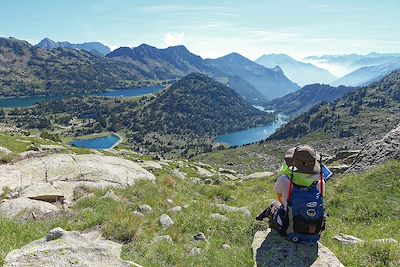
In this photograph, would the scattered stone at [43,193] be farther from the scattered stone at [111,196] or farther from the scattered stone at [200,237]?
the scattered stone at [200,237]

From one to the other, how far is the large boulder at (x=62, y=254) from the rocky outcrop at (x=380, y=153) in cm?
1956

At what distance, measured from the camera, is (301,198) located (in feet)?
33.9

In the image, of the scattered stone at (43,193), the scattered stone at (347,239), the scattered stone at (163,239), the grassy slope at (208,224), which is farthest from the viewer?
the scattered stone at (43,193)

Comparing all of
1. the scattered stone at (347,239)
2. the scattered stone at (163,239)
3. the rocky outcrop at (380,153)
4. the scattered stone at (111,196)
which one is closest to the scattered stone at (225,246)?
the scattered stone at (163,239)

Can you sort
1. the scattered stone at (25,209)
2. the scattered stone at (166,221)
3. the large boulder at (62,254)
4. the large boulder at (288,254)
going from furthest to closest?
the scattered stone at (25,209)
the scattered stone at (166,221)
the large boulder at (288,254)
the large boulder at (62,254)

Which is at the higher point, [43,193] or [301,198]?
[301,198]

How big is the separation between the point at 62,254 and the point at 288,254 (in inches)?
234

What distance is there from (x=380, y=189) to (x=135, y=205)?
490 inches

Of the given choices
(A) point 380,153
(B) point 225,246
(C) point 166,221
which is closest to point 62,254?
(B) point 225,246

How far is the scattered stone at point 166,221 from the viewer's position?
44.2ft

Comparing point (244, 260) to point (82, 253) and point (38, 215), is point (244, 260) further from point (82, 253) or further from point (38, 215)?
point (38, 215)

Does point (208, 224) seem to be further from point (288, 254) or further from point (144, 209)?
point (288, 254)

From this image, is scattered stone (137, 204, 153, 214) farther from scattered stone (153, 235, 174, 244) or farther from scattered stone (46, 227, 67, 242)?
scattered stone (46, 227, 67, 242)

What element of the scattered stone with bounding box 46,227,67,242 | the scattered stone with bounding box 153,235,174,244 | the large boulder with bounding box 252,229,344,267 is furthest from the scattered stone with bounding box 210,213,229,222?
the scattered stone with bounding box 46,227,67,242
